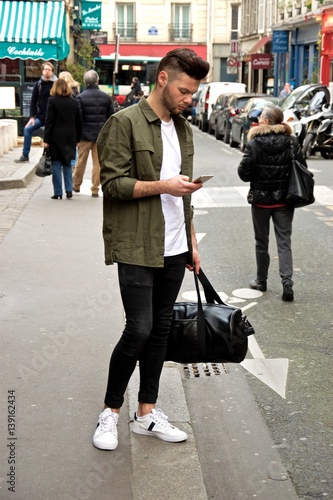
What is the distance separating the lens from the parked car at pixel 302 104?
71.4 ft

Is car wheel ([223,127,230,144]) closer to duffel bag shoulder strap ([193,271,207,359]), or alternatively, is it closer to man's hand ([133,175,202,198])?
duffel bag shoulder strap ([193,271,207,359])

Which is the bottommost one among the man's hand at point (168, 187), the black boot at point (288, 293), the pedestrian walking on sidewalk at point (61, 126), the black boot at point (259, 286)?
the black boot at point (259, 286)

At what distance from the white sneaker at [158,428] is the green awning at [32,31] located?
20.1 m

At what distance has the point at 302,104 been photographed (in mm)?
24125

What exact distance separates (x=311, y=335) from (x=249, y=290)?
1512 mm

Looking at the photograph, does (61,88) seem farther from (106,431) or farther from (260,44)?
(260,44)

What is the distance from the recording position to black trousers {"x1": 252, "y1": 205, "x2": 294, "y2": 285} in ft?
25.9

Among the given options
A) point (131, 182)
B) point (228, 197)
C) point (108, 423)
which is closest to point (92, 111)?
point (228, 197)

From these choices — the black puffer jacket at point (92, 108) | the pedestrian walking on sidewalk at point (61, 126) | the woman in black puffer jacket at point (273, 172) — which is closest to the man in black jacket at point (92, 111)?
the black puffer jacket at point (92, 108)

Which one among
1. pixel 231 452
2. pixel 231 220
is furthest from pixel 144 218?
pixel 231 220

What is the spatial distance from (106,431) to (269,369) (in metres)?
1.81

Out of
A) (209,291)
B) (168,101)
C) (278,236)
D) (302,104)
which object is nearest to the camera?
(168,101)

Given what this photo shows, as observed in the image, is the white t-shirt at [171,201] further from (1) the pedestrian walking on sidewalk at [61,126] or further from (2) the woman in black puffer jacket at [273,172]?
(1) the pedestrian walking on sidewalk at [61,126]

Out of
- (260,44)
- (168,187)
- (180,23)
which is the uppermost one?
(180,23)
